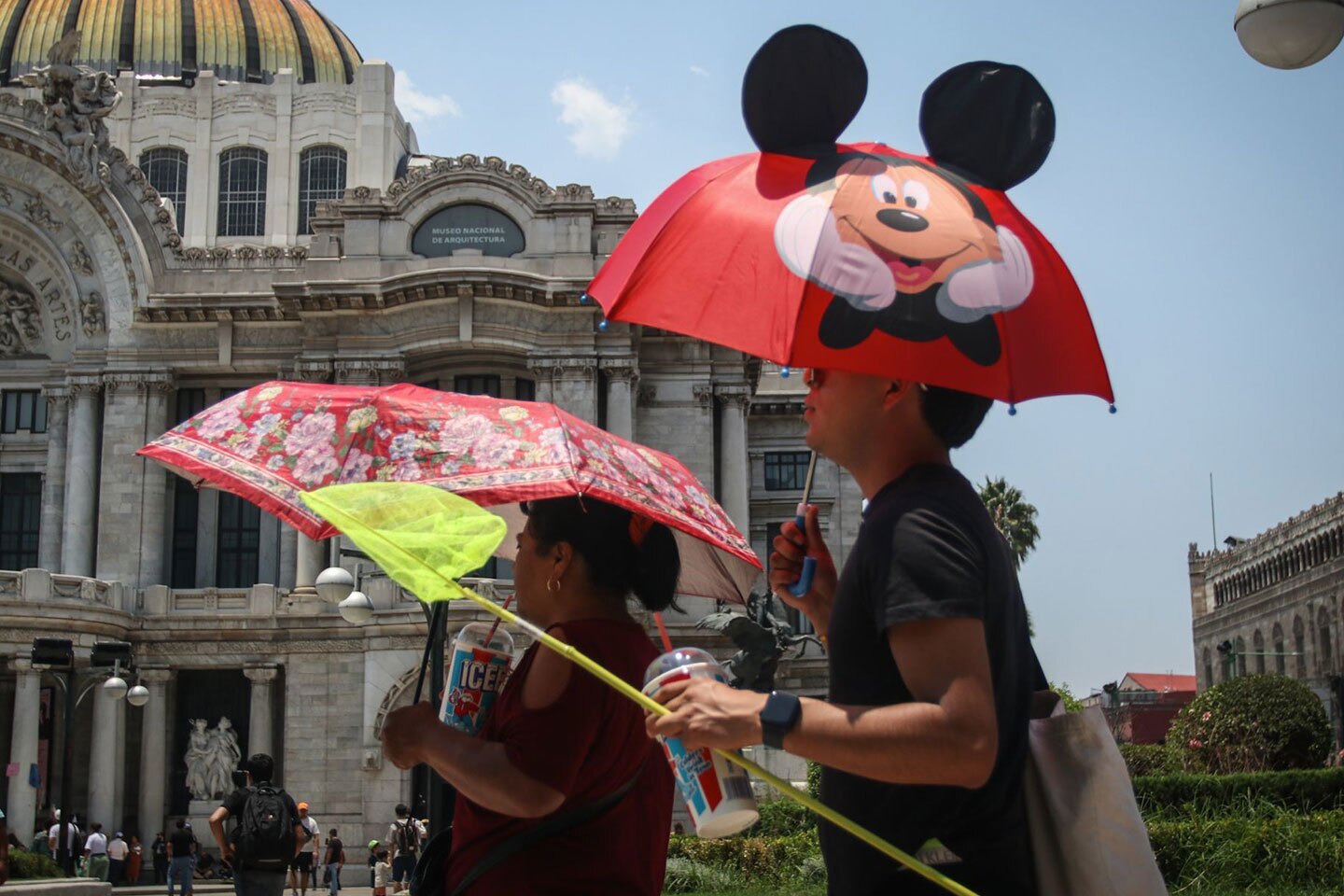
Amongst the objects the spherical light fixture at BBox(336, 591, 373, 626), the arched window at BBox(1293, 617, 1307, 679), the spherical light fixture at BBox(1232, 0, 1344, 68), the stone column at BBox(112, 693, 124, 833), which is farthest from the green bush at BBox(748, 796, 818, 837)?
the arched window at BBox(1293, 617, 1307, 679)

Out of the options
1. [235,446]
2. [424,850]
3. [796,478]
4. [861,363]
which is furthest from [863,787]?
[796,478]

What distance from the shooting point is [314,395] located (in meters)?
6.35

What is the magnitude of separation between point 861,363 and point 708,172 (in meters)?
0.95

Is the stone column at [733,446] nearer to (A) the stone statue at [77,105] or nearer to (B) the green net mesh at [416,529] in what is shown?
(A) the stone statue at [77,105]

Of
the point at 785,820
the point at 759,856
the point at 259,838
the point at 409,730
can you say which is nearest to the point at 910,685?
the point at 409,730

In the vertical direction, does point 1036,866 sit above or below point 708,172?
below

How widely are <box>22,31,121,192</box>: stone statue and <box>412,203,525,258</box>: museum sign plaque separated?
9.03 metres

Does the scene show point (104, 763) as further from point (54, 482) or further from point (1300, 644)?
point (1300, 644)

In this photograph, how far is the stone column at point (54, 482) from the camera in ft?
146

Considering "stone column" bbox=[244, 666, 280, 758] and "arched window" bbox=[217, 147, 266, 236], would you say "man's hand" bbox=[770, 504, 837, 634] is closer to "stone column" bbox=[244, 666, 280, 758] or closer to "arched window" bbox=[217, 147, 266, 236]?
"stone column" bbox=[244, 666, 280, 758]

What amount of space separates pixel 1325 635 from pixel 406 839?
2223 inches

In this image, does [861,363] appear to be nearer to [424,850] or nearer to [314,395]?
[424,850]

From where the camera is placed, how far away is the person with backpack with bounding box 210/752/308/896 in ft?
39.6

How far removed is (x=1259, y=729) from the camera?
27.2 meters
